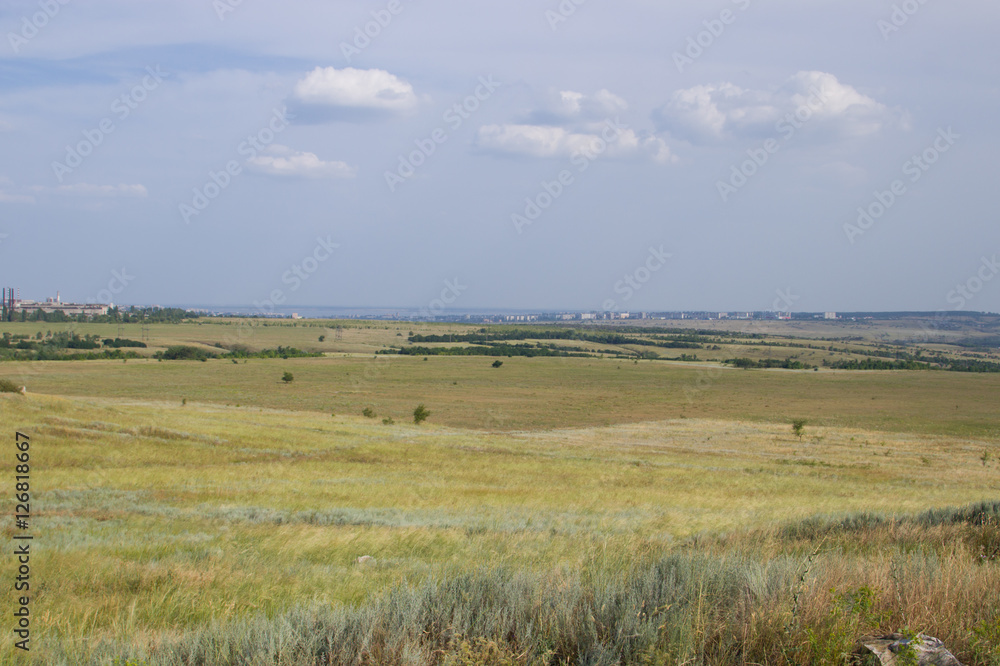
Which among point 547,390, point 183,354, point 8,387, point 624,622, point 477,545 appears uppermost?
point 624,622

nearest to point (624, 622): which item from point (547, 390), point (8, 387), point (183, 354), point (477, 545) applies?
point (477, 545)

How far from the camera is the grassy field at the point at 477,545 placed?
4.50 meters

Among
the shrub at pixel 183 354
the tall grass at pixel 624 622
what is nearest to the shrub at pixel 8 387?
the tall grass at pixel 624 622

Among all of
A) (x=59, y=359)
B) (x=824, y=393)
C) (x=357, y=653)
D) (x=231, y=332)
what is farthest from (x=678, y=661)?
(x=231, y=332)

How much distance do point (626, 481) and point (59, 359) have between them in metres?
117

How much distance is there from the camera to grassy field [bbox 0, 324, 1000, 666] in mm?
4496

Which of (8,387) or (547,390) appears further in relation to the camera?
(547,390)

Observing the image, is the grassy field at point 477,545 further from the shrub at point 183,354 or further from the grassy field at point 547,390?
the shrub at point 183,354

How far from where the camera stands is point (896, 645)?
13.9 ft

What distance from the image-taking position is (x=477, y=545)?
31.3 feet

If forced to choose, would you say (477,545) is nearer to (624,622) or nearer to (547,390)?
(624,622)

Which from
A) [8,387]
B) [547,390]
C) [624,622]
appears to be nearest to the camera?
[624,622]

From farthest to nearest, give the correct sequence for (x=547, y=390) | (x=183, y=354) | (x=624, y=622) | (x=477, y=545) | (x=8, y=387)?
(x=183, y=354), (x=547, y=390), (x=8, y=387), (x=477, y=545), (x=624, y=622)

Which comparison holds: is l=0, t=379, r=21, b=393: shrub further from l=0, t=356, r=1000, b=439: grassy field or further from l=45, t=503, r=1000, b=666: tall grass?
l=45, t=503, r=1000, b=666: tall grass
